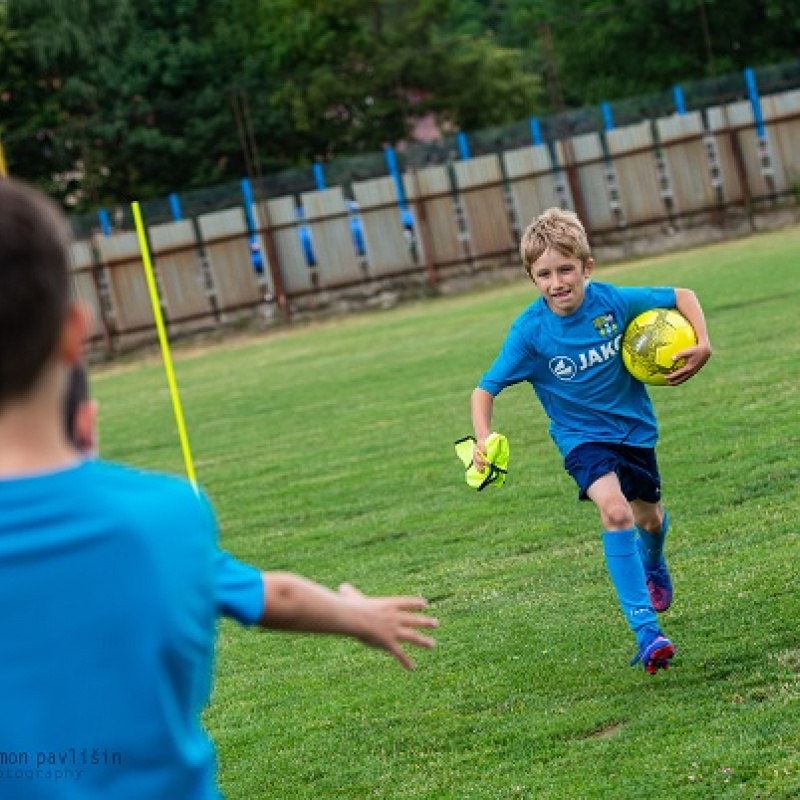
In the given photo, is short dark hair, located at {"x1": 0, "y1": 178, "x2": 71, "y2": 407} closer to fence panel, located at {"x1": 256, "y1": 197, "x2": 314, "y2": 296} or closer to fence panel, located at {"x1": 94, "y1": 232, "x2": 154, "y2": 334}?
fence panel, located at {"x1": 94, "y1": 232, "x2": 154, "y2": 334}

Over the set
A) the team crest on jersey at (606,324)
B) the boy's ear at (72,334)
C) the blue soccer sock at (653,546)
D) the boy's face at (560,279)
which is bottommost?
the blue soccer sock at (653,546)

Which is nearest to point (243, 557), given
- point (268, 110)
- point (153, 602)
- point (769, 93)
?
point (153, 602)

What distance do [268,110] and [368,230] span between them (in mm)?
12632

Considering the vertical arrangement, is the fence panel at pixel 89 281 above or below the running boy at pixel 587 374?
above

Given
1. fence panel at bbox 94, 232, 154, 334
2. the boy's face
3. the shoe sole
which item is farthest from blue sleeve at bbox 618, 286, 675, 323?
fence panel at bbox 94, 232, 154, 334

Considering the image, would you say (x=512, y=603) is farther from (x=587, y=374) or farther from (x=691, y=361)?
(x=691, y=361)

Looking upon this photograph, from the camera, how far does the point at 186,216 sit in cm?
3067

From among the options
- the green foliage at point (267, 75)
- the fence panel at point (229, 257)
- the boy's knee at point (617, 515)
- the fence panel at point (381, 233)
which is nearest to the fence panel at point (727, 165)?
the fence panel at point (381, 233)

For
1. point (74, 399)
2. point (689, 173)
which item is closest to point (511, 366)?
point (74, 399)

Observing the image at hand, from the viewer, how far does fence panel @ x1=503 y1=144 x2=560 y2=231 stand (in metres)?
30.2

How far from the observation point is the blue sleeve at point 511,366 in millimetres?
6316

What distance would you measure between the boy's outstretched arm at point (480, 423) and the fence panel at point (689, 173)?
2444cm

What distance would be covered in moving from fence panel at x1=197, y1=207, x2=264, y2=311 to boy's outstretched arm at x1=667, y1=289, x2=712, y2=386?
77.4ft

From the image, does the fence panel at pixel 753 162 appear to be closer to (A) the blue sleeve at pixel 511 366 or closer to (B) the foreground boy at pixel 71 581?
(A) the blue sleeve at pixel 511 366
